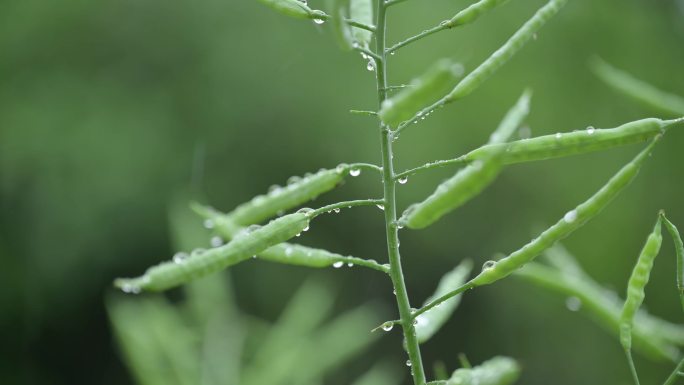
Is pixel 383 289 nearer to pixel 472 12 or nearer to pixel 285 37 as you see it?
pixel 285 37

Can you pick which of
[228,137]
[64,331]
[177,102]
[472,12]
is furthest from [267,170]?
[472,12]

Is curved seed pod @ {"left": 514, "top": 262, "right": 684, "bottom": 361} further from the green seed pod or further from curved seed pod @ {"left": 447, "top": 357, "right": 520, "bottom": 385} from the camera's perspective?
the green seed pod

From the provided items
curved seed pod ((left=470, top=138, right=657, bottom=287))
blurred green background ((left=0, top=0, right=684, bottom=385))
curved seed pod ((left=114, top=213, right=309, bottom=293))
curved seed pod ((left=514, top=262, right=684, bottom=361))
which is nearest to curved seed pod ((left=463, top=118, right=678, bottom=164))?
curved seed pod ((left=470, top=138, right=657, bottom=287))

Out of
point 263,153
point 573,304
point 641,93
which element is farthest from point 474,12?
point 263,153

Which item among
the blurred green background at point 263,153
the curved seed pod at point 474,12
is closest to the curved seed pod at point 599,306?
the curved seed pod at point 474,12

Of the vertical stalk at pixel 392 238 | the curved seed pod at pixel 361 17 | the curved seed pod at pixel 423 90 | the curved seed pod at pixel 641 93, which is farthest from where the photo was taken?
the curved seed pod at pixel 641 93

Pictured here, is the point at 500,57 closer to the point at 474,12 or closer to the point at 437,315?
the point at 474,12

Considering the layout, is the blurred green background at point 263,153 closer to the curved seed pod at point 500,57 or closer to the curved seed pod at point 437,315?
the curved seed pod at point 437,315

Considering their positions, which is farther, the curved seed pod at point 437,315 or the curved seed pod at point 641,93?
the curved seed pod at point 641,93
